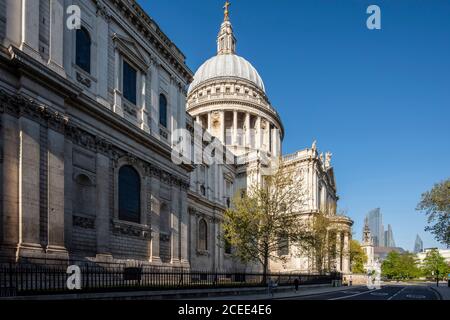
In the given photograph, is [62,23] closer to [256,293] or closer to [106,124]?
[106,124]

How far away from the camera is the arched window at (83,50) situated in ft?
81.7

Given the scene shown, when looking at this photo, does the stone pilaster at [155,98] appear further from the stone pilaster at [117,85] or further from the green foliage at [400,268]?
the green foliage at [400,268]

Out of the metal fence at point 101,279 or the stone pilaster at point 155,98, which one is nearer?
the metal fence at point 101,279

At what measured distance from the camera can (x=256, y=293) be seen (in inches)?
1153

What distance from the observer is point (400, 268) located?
4796 inches

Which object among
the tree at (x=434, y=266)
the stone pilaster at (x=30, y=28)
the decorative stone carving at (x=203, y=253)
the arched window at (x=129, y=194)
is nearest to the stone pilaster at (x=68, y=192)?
the stone pilaster at (x=30, y=28)

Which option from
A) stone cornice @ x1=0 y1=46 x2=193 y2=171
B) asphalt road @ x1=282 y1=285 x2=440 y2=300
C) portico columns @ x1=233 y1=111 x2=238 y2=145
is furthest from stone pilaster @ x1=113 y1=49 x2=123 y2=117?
portico columns @ x1=233 y1=111 x2=238 y2=145

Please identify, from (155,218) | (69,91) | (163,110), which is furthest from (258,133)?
(69,91)

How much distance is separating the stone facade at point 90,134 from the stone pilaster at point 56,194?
5 centimetres

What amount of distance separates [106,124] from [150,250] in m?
9.40

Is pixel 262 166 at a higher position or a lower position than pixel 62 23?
lower

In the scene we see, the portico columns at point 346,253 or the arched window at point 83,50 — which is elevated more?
the arched window at point 83,50
